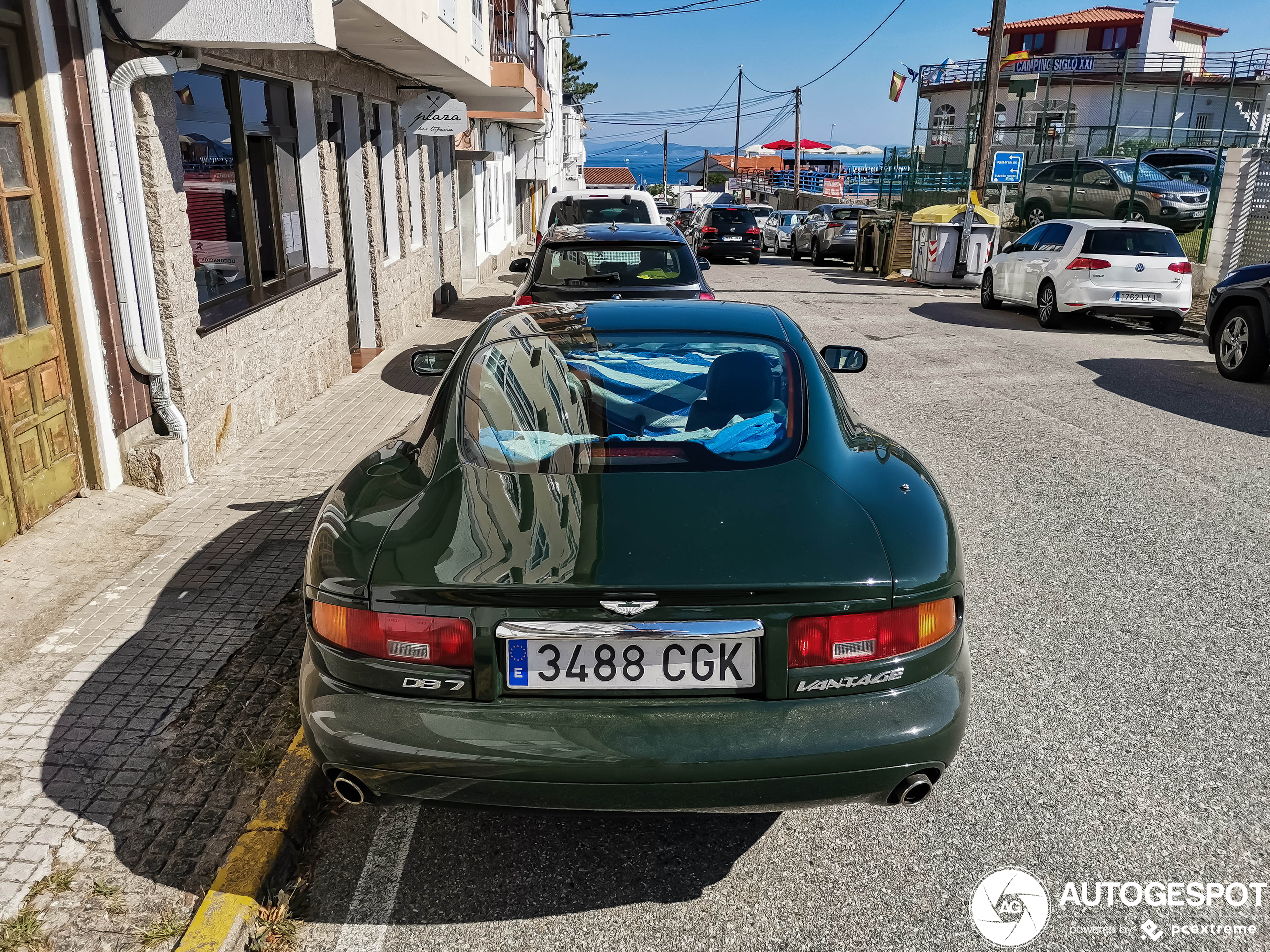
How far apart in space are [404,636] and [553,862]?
0.95 meters

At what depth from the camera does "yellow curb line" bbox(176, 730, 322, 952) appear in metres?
2.54

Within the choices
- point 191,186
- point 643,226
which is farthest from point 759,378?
point 643,226

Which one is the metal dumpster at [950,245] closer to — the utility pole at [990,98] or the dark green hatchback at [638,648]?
the utility pole at [990,98]

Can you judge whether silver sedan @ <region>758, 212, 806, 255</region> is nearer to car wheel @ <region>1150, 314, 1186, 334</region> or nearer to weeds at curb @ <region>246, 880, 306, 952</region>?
car wheel @ <region>1150, 314, 1186, 334</region>

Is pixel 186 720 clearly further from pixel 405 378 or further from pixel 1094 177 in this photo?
pixel 1094 177

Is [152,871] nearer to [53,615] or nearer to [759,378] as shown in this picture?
[53,615]

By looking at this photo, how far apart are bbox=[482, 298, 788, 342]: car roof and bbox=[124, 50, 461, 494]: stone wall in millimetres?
2991

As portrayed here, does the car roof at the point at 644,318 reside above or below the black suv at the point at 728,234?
above

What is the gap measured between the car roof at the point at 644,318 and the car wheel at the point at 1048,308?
1163 cm

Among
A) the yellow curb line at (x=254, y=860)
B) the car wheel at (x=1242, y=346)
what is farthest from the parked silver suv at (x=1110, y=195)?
the yellow curb line at (x=254, y=860)

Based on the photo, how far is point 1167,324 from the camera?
47.8 feet

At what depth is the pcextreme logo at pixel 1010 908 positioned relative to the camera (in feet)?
8.79

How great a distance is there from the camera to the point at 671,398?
12.1 feet

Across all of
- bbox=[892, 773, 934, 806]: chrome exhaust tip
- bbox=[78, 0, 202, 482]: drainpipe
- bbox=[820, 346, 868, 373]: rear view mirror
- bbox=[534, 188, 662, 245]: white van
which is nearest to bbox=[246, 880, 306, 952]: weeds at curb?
bbox=[892, 773, 934, 806]: chrome exhaust tip
